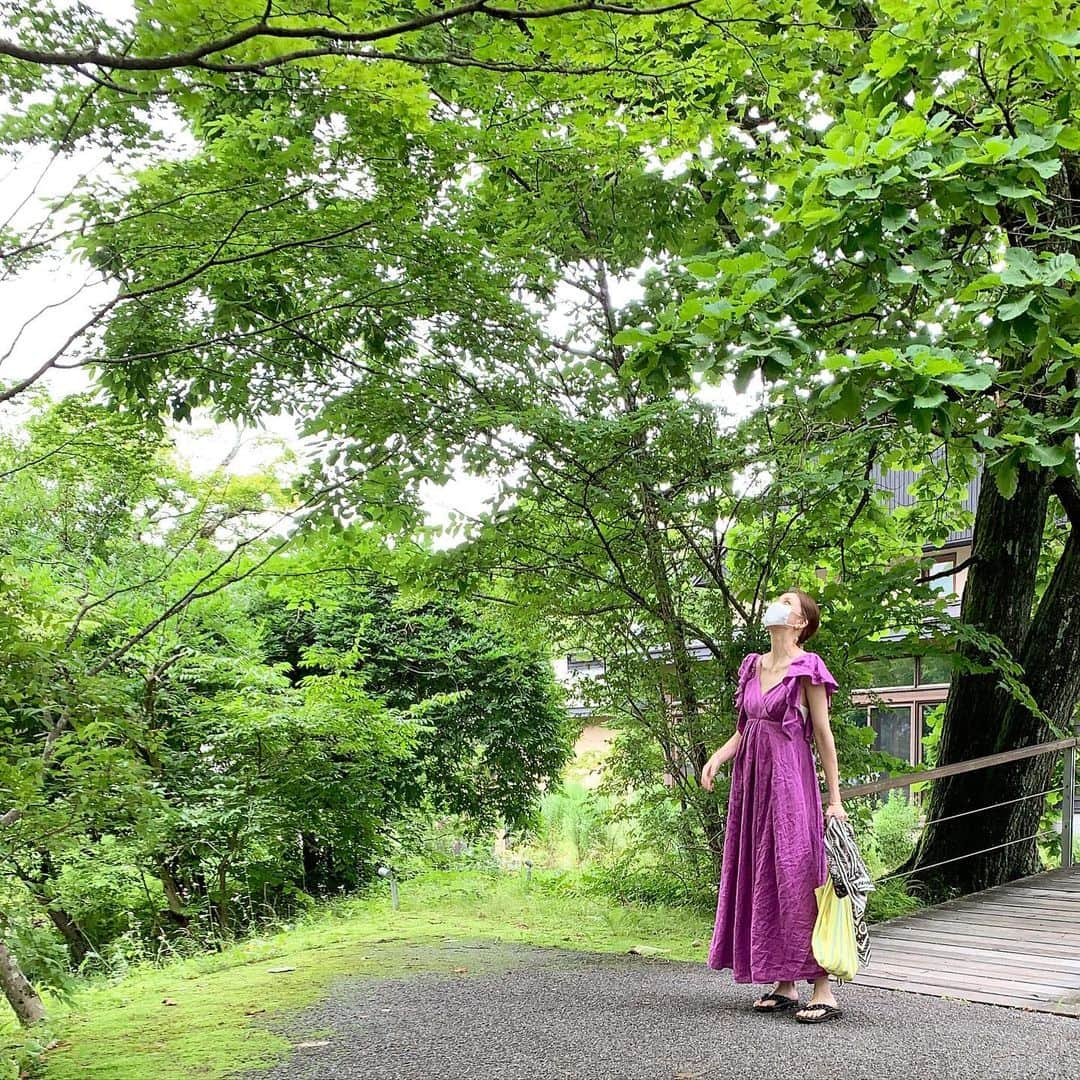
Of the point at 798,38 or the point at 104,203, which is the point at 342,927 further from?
the point at 798,38

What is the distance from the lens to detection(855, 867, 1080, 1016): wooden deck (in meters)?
4.50

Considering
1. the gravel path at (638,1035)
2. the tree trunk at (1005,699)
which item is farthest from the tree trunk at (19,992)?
the tree trunk at (1005,699)

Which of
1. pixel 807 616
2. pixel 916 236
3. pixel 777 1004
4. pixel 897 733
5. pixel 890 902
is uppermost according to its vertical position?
pixel 916 236

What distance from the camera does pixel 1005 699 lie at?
7137 mm

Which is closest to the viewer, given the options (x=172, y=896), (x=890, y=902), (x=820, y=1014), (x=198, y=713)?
(x=820, y=1014)

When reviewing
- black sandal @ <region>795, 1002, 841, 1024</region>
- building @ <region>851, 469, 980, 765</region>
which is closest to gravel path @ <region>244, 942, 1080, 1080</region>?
black sandal @ <region>795, 1002, 841, 1024</region>

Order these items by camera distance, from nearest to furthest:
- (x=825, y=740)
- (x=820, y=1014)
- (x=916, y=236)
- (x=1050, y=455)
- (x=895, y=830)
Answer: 1. (x=1050, y=455)
2. (x=916, y=236)
3. (x=820, y=1014)
4. (x=825, y=740)
5. (x=895, y=830)

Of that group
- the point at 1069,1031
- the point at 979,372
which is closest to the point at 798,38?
the point at 979,372

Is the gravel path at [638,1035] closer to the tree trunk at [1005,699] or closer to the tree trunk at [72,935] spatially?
the tree trunk at [1005,699]

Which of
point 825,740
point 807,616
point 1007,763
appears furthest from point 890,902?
point 807,616

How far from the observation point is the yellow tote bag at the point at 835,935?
12.1ft

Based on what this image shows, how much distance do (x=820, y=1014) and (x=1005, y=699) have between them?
160 inches

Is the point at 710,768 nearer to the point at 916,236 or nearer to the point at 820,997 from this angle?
the point at 820,997

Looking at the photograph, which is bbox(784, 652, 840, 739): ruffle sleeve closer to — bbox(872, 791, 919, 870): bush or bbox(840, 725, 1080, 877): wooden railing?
bbox(840, 725, 1080, 877): wooden railing
